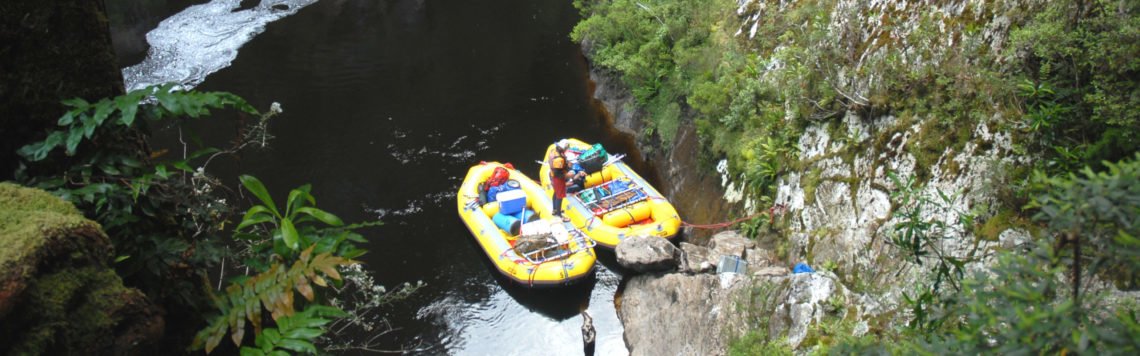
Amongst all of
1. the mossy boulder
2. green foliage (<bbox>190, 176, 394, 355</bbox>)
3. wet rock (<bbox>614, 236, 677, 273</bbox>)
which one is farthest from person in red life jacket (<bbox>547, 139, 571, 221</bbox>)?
the mossy boulder

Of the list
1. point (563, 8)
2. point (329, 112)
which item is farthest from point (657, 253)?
point (563, 8)

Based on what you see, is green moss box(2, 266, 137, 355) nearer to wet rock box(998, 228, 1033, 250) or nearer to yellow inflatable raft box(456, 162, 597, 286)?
wet rock box(998, 228, 1033, 250)

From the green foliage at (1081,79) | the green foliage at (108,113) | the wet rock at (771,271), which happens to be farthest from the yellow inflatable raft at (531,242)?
the green foliage at (108,113)

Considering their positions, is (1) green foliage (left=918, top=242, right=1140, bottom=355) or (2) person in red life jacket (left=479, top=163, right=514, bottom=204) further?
(2) person in red life jacket (left=479, top=163, right=514, bottom=204)

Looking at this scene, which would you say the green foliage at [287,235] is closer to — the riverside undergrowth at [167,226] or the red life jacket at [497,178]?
the riverside undergrowth at [167,226]

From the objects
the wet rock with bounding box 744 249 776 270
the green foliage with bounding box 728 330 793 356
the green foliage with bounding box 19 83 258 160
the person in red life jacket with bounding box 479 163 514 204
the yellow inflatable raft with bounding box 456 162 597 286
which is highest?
the green foliage with bounding box 19 83 258 160

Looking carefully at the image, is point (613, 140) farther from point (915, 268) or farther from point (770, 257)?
point (915, 268)

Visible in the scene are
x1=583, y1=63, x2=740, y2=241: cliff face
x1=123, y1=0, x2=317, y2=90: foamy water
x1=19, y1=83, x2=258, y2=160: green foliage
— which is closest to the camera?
x1=19, y1=83, x2=258, y2=160: green foliage

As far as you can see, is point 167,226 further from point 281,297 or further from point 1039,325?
point 1039,325
